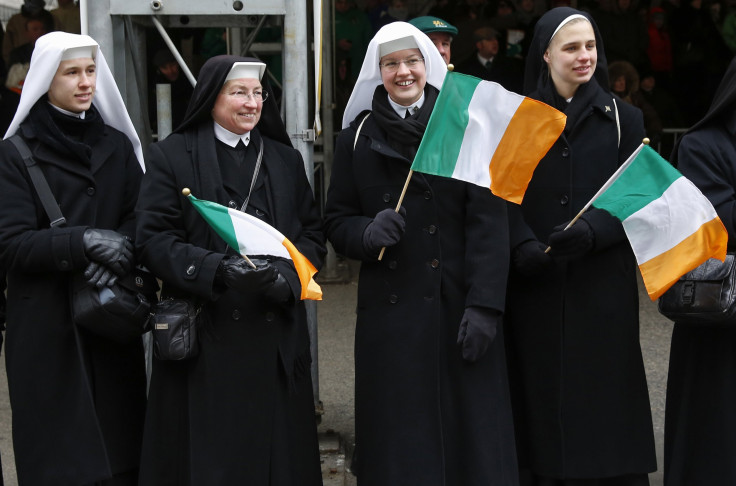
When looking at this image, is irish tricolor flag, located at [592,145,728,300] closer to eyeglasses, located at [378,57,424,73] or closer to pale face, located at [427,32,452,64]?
eyeglasses, located at [378,57,424,73]

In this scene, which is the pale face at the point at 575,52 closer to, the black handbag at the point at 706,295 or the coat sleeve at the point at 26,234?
the black handbag at the point at 706,295

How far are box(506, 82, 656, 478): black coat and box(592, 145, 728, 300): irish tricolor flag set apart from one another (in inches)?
9.4

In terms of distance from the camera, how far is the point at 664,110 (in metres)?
11.1

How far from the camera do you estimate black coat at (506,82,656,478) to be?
452 centimetres

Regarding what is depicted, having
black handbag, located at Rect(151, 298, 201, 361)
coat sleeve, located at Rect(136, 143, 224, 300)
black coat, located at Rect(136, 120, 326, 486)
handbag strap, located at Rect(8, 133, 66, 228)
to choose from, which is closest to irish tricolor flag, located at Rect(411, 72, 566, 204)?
black coat, located at Rect(136, 120, 326, 486)

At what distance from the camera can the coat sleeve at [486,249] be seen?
4.21 metres

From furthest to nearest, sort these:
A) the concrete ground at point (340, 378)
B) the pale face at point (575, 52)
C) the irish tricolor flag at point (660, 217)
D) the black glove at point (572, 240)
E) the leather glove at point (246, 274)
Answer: the concrete ground at point (340, 378)
the pale face at point (575, 52)
the black glove at point (572, 240)
the irish tricolor flag at point (660, 217)
the leather glove at point (246, 274)

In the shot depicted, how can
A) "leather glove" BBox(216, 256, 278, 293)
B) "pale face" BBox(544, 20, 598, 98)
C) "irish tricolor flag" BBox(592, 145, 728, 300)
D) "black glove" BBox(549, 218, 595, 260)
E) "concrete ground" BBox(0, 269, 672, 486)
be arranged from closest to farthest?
"leather glove" BBox(216, 256, 278, 293) → "irish tricolor flag" BBox(592, 145, 728, 300) → "black glove" BBox(549, 218, 595, 260) → "pale face" BBox(544, 20, 598, 98) → "concrete ground" BBox(0, 269, 672, 486)

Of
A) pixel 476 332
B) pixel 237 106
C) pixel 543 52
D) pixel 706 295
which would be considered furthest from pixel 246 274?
pixel 706 295

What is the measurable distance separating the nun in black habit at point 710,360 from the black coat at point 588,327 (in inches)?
6.6

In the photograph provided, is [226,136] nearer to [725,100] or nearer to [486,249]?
[486,249]

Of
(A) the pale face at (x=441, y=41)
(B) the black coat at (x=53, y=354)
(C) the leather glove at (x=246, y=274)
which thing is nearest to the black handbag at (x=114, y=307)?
(B) the black coat at (x=53, y=354)

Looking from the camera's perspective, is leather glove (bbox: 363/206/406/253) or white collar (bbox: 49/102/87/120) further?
white collar (bbox: 49/102/87/120)

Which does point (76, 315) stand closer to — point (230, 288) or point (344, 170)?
point (230, 288)
